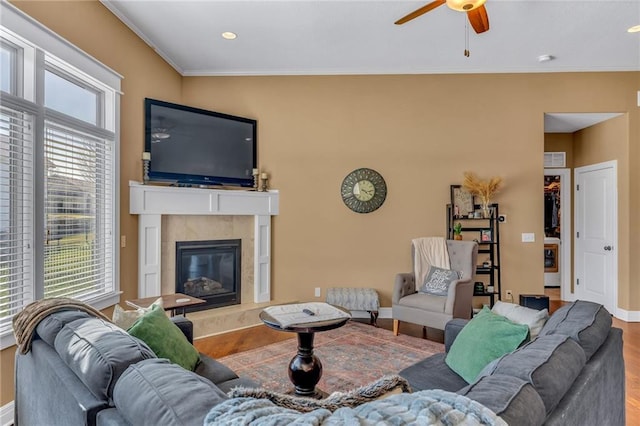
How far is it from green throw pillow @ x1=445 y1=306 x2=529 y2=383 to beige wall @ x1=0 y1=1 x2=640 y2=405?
2859 millimetres

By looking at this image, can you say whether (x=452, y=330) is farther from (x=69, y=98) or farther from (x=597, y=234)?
(x=597, y=234)

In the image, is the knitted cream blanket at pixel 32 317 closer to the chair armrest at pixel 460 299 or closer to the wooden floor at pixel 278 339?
the wooden floor at pixel 278 339

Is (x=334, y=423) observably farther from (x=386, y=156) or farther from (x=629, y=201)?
(x=629, y=201)

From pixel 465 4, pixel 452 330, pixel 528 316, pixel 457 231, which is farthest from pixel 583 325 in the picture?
pixel 457 231

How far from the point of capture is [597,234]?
5.20 metres

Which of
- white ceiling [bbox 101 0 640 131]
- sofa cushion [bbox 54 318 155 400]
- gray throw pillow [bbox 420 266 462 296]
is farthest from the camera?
gray throw pillow [bbox 420 266 462 296]

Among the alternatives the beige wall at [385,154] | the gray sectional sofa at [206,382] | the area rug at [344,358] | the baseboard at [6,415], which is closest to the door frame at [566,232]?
the beige wall at [385,154]

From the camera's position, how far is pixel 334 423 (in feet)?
2.52

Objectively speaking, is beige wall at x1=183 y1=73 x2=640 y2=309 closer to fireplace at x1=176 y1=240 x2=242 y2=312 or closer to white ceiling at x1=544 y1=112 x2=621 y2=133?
white ceiling at x1=544 y1=112 x2=621 y2=133

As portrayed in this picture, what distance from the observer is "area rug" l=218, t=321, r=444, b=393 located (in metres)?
2.90

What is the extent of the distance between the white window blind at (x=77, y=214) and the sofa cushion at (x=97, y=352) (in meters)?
1.62

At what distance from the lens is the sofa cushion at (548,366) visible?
1.07 meters

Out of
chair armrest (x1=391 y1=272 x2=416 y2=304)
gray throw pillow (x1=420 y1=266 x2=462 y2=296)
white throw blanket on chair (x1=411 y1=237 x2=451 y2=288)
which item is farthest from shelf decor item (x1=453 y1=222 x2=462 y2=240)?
chair armrest (x1=391 y1=272 x2=416 y2=304)

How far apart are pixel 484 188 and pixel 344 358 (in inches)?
109
